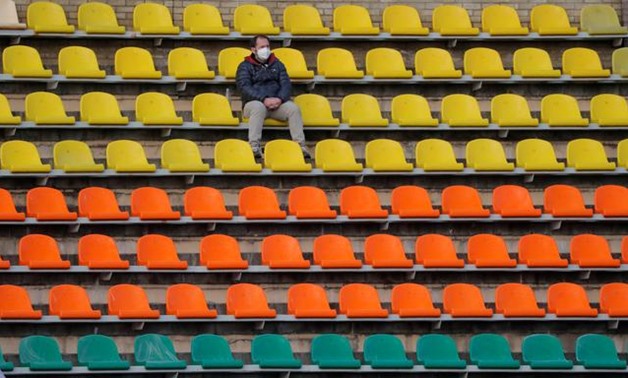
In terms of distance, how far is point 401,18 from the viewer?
56.9ft

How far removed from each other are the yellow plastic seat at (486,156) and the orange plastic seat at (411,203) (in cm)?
65

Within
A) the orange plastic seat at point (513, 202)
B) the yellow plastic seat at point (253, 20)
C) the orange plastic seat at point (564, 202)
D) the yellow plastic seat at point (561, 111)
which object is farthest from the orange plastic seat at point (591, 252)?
the yellow plastic seat at point (253, 20)

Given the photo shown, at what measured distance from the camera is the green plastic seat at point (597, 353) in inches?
552

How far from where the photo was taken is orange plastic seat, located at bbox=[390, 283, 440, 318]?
1440 centimetres

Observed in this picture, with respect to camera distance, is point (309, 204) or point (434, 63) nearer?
point (309, 204)

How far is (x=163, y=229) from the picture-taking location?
592 inches

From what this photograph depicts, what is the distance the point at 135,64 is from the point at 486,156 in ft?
11.8

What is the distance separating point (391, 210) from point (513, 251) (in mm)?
1219

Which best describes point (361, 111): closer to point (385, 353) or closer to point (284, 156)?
point (284, 156)

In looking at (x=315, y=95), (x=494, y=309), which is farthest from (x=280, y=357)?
(x=315, y=95)

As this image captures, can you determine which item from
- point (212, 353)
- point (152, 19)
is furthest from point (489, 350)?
point (152, 19)

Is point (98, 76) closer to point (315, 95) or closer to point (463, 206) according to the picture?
point (315, 95)

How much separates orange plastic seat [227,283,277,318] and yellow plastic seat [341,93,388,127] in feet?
7.65

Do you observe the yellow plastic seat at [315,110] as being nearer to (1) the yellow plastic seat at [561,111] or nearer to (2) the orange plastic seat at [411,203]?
(2) the orange plastic seat at [411,203]
